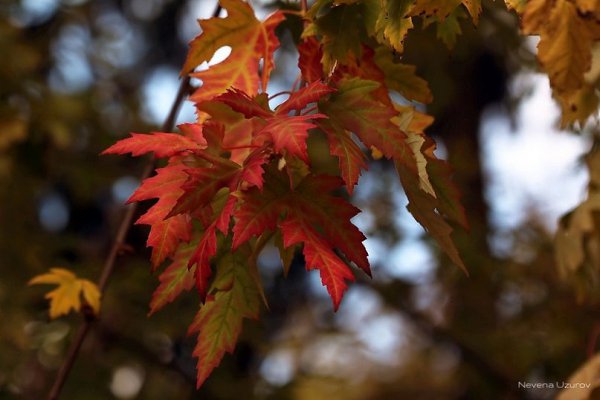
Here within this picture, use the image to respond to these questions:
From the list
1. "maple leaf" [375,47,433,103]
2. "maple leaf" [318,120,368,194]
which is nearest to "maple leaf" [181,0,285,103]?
"maple leaf" [375,47,433,103]

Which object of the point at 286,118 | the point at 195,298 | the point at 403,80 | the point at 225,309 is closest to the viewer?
the point at 286,118

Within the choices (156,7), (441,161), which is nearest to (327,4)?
(441,161)

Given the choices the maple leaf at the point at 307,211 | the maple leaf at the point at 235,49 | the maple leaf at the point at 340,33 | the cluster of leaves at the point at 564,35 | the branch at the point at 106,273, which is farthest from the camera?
the branch at the point at 106,273

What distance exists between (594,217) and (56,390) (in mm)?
1428

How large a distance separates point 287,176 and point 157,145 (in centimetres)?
21

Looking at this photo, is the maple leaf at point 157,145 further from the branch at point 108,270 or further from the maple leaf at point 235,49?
the branch at point 108,270

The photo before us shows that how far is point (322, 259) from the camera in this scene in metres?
1.12

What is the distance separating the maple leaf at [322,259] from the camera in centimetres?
111

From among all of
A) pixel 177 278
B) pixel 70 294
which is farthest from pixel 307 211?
pixel 70 294

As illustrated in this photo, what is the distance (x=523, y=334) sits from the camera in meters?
3.55

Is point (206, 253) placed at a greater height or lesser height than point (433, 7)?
lesser

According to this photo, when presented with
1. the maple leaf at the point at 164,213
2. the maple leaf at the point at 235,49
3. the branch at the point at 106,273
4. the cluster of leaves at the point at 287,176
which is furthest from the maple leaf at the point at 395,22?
the branch at the point at 106,273

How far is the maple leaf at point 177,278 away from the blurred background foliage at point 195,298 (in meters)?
0.64

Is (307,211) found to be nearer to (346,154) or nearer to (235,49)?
(346,154)
